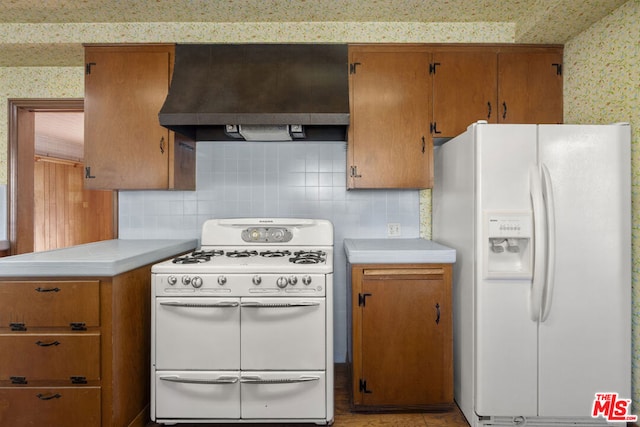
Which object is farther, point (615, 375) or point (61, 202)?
point (61, 202)

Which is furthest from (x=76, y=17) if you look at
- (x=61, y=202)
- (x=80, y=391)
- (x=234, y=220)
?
(x=61, y=202)

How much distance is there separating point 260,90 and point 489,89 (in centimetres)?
150

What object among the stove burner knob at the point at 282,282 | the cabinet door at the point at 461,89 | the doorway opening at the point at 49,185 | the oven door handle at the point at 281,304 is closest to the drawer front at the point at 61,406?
the oven door handle at the point at 281,304

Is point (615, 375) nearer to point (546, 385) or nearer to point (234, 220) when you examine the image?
point (546, 385)

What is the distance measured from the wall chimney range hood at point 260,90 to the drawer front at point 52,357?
4.15 ft

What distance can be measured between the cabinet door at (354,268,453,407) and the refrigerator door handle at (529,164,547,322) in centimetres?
45

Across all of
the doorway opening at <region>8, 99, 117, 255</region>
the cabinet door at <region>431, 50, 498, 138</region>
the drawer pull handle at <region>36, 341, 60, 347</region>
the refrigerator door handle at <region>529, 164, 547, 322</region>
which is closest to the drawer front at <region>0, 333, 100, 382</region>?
the drawer pull handle at <region>36, 341, 60, 347</region>

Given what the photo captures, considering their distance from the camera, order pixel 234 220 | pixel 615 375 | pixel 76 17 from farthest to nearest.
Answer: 1. pixel 234 220
2. pixel 76 17
3. pixel 615 375

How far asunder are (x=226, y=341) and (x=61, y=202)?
5339 millimetres

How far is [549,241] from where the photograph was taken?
183 cm

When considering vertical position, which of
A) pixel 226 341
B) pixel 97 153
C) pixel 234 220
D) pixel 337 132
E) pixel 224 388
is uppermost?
pixel 337 132

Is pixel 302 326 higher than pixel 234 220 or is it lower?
lower

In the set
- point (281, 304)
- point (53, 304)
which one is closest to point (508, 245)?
point (281, 304)

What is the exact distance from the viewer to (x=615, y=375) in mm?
1872
